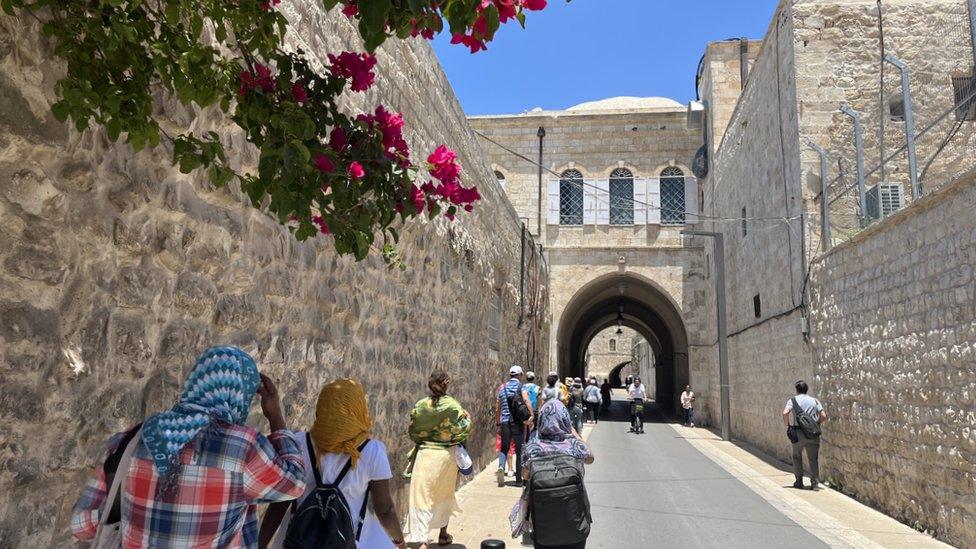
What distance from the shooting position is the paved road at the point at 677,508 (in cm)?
581

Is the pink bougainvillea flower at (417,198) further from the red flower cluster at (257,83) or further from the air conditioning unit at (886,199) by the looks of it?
the air conditioning unit at (886,199)

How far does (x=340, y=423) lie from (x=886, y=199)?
784 centimetres

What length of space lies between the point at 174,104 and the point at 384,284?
9.12 feet

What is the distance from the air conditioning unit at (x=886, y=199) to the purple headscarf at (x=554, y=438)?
5.75 metres

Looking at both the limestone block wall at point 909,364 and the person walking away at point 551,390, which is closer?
the limestone block wall at point 909,364

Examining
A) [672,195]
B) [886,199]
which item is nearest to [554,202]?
[672,195]

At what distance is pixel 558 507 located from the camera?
385 cm

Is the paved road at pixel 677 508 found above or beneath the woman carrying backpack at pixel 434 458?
beneath

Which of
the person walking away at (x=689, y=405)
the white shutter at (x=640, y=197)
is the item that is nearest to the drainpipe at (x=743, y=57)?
the white shutter at (x=640, y=197)

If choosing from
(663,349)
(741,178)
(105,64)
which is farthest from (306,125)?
(663,349)

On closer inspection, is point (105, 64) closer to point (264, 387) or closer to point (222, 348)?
point (222, 348)

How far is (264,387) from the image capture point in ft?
7.71

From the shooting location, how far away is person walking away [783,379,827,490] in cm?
→ 848

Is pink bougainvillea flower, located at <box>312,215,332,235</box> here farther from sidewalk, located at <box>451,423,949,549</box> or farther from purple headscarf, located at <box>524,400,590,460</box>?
sidewalk, located at <box>451,423,949,549</box>
